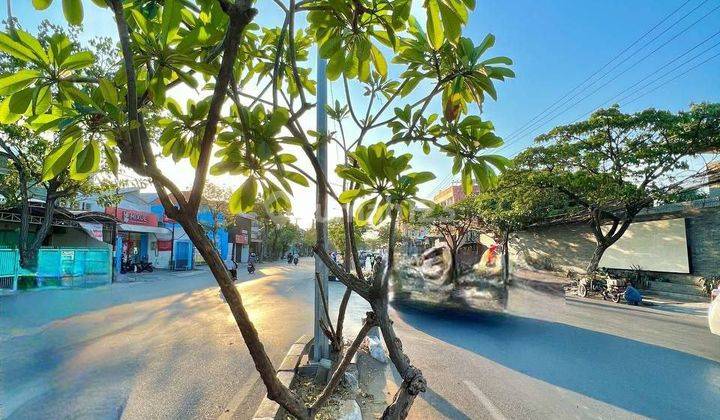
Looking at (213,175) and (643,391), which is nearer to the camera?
(213,175)

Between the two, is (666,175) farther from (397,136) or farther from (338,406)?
(397,136)

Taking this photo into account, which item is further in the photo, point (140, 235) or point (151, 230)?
point (140, 235)

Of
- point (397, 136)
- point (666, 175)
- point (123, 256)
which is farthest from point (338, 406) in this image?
point (123, 256)

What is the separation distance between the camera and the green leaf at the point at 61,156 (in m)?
1.16

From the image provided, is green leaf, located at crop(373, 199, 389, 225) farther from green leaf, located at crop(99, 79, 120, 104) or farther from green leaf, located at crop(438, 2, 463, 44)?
green leaf, located at crop(99, 79, 120, 104)

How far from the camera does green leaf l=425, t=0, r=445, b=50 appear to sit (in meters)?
1.38

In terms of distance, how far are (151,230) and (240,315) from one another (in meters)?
29.1

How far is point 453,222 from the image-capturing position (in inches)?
656

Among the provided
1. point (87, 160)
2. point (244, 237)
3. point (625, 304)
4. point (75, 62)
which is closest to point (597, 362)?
point (87, 160)

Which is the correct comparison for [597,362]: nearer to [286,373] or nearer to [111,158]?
[286,373]

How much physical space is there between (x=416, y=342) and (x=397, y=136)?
682 cm

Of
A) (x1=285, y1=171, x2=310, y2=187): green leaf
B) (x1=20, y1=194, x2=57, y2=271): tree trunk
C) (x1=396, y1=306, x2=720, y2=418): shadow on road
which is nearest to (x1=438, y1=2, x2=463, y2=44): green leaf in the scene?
(x1=285, y1=171, x2=310, y2=187): green leaf

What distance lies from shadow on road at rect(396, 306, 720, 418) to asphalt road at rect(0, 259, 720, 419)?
0.02 metres

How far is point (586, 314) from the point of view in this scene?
1168cm
